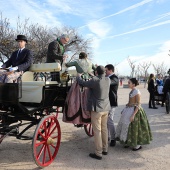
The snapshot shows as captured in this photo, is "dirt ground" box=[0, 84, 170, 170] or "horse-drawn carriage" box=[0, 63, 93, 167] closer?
"horse-drawn carriage" box=[0, 63, 93, 167]

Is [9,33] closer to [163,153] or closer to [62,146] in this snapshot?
[62,146]

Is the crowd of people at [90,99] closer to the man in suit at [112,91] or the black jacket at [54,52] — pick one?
the black jacket at [54,52]

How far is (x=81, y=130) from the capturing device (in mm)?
5961

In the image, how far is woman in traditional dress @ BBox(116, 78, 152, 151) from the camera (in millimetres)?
4379

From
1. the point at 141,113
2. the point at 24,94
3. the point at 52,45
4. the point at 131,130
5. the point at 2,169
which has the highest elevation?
the point at 52,45

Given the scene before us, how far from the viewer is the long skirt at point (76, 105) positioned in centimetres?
377

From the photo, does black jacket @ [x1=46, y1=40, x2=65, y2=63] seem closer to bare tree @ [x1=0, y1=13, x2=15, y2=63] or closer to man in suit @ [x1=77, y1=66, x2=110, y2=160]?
man in suit @ [x1=77, y1=66, x2=110, y2=160]

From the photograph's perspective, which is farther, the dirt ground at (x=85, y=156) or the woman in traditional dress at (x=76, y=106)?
the woman in traditional dress at (x=76, y=106)

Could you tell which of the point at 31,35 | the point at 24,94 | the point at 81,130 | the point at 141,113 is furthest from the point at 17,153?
the point at 31,35

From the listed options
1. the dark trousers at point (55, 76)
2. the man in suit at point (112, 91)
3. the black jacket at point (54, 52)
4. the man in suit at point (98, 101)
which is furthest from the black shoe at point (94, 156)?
the black jacket at point (54, 52)

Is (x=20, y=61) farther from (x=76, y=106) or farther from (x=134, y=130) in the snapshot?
(x=134, y=130)

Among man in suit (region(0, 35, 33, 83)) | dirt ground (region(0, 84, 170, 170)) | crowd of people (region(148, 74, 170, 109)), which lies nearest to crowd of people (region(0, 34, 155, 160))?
man in suit (region(0, 35, 33, 83))

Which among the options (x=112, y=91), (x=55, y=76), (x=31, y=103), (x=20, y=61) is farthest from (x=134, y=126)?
(x=20, y=61)

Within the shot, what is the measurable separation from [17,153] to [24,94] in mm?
1404
